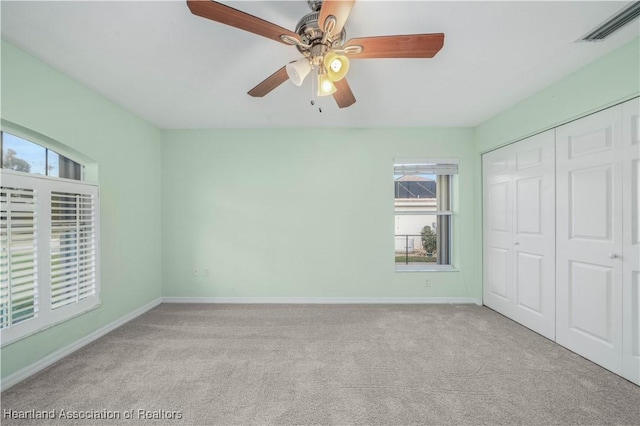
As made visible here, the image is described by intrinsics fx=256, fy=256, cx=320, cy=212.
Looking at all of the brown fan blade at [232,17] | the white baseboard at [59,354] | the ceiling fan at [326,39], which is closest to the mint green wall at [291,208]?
the white baseboard at [59,354]

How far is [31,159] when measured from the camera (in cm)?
214

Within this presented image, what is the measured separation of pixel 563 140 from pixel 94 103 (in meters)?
4.64

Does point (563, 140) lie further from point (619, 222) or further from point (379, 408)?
point (379, 408)

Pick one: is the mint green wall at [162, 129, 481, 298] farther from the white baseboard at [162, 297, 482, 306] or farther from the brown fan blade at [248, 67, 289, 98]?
the brown fan blade at [248, 67, 289, 98]

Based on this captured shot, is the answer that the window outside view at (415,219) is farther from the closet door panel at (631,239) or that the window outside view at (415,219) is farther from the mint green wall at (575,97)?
the closet door panel at (631,239)

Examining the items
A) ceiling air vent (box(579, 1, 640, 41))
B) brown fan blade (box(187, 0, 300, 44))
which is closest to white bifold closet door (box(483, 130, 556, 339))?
ceiling air vent (box(579, 1, 640, 41))

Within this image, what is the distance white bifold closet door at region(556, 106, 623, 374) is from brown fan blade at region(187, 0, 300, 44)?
8.52 ft

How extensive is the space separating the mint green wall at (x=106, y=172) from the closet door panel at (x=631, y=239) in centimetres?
465

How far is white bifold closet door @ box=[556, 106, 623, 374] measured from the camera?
2.03 meters

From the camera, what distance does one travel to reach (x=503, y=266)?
127 inches

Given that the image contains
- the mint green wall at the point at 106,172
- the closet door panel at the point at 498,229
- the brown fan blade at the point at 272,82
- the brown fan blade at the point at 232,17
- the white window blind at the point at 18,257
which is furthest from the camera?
the closet door panel at the point at 498,229

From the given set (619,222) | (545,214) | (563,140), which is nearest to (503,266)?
(545,214)

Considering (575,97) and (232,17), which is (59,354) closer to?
(232,17)

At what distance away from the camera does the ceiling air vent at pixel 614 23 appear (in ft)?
5.14
